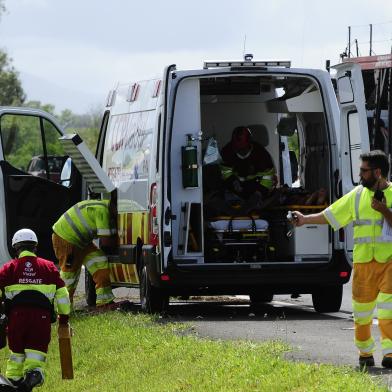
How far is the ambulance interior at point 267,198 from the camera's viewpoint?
1641 cm

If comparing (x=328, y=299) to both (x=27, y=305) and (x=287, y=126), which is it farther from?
(x=27, y=305)

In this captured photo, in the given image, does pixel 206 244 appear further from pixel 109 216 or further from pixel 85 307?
pixel 85 307

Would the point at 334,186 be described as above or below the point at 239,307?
above

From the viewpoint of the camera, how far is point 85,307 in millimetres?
18984

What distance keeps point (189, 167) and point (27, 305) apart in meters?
4.76

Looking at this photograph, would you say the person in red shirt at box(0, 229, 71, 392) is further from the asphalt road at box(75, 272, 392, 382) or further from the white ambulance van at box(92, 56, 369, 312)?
the white ambulance van at box(92, 56, 369, 312)

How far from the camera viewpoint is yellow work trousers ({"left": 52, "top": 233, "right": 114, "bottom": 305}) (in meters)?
17.9

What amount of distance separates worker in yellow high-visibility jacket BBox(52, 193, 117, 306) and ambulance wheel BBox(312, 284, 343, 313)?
7.82 feet

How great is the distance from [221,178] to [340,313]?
6.59 feet

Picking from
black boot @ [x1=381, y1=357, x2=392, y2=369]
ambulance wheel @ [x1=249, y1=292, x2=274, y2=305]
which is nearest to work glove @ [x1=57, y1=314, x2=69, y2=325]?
black boot @ [x1=381, y1=357, x2=392, y2=369]

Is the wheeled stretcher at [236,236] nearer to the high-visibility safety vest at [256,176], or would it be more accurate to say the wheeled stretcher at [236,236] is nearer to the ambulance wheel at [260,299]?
the high-visibility safety vest at [256,176]

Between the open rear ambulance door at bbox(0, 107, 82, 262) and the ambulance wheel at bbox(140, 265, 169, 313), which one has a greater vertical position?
the open rear ambulance door at bbox(0, 107, 82, 262)

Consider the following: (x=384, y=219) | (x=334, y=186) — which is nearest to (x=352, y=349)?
(x=384, y=219)

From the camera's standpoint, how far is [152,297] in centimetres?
1659
